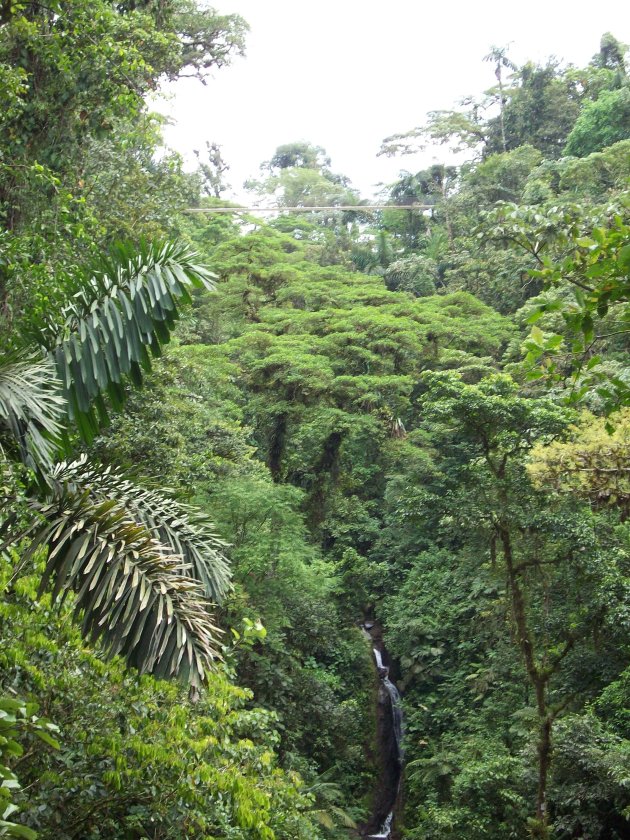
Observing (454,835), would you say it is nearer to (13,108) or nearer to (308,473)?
(308,473)

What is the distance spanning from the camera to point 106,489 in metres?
5.15

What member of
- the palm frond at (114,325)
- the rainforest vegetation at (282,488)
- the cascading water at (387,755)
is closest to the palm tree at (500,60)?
the rainforest vegetation at (282,488)

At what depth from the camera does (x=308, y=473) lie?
60.8ft

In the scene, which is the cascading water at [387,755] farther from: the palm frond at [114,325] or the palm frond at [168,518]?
the palm frond at [114,325]

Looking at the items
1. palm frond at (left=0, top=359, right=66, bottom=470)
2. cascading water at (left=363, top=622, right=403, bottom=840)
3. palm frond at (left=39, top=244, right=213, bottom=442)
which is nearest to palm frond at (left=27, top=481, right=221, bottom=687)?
palm frond at (left=0, top=359, right=66, bottom=470)

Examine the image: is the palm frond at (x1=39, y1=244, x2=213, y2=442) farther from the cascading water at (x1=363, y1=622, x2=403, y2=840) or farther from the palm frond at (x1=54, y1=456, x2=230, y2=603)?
the cascading water at (x1=363, y1=622, x2=403, y2=840)

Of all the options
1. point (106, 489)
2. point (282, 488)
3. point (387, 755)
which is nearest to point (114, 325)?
point (106, 489)

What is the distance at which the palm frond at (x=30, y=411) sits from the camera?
13.2 ft

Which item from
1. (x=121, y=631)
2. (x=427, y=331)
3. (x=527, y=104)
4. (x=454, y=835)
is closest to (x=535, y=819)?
(x=454, y=835)

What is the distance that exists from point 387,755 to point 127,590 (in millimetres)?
12294

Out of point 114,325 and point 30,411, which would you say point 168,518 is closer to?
point 114,325

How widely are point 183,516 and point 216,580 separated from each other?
0.49 metres

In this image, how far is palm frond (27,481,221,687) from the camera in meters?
4.31

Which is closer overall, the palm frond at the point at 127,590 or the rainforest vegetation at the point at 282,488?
the palm frond at the point at 127,590
